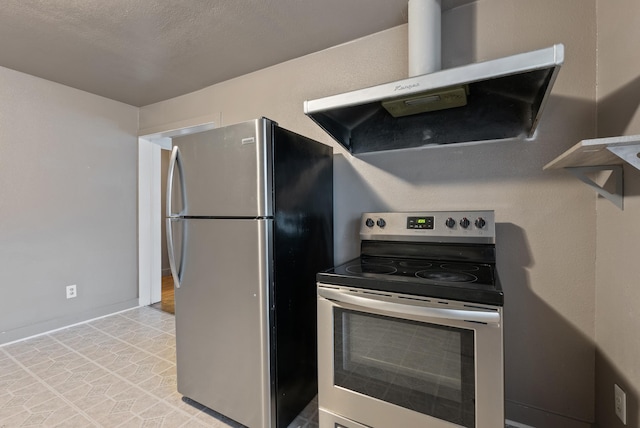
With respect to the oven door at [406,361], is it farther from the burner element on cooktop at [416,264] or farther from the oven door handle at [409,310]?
the burner element on cooktop at [416,264]

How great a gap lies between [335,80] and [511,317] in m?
1.83

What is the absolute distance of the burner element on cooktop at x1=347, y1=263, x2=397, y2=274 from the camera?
4.64 feet

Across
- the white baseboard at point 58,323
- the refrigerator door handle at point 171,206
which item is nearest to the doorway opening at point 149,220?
the white baseboard at point 58,323

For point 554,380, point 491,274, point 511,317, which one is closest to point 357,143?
point 491,274

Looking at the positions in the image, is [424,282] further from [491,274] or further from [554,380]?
[554,380]

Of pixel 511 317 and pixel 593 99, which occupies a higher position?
pixel 593 99

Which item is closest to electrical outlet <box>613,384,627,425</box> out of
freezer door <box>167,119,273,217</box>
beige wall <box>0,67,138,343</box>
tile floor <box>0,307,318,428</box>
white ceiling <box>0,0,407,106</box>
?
tile floor <box>0,307,318,428</box>

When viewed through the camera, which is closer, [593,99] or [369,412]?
[369,412]

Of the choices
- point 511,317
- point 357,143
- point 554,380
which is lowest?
point 554,380

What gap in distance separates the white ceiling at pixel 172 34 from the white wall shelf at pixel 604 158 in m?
1.21

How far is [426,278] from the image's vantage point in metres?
1.24

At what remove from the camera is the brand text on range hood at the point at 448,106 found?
1.08 meters

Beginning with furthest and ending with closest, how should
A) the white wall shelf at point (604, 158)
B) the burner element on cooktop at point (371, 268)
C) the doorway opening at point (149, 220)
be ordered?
the doorway opening at point (149, 220) < the burner element on cooktop at point (371, 268) < the white wall shelf at point (604, 158)

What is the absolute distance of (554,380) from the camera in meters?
1.51
